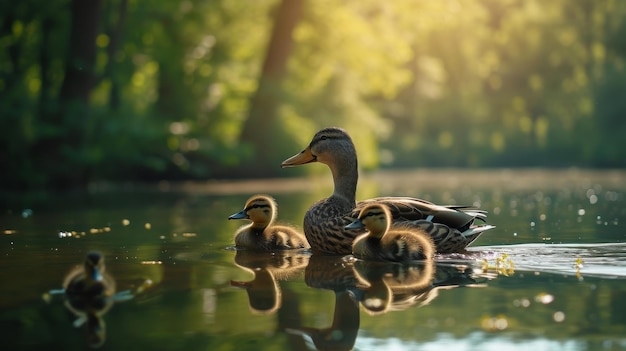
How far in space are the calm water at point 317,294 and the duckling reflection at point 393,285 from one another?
13 mm

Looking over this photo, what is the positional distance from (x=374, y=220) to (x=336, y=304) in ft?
6.91

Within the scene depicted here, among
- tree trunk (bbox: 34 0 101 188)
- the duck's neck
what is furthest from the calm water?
tree trunk (bbox: 34 0 101 188)

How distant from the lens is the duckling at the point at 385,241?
26.8ft

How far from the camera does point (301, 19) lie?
3036 cm

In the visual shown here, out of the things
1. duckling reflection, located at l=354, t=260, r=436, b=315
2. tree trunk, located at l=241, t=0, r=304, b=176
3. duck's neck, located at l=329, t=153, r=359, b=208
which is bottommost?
duckling reflection, located at l=354, t=260, r=436, b=315

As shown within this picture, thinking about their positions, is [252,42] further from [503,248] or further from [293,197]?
[503,248]

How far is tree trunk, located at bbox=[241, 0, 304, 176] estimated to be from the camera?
2978 centimetres

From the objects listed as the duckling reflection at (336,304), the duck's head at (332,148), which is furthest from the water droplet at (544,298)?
the duck's head at (332,148)

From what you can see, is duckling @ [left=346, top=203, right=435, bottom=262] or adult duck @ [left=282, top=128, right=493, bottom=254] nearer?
duckling @ [left=346, top=203, right=435, bottom=262]

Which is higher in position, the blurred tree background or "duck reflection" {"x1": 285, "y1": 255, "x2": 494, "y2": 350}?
the blurred tree background

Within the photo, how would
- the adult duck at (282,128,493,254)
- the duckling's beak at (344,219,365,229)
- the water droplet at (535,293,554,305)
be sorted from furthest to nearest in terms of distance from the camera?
Result: the adult duck at (282,128,493,254) → the duckling's beak at (344,219,365,229) → the water droplet at (535,293,554,305)

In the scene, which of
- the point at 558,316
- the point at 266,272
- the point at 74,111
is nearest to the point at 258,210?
the point at 266,272

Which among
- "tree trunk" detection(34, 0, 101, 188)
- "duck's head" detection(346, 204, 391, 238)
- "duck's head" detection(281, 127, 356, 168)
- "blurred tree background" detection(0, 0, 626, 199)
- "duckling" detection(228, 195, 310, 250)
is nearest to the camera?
"duck's head" detection(346, 204, 391, 238)

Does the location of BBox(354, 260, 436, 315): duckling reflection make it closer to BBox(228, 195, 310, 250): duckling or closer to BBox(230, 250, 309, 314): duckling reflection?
BBox(230, 250, 309, 314): duckling reflection
